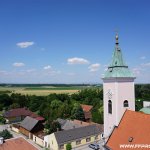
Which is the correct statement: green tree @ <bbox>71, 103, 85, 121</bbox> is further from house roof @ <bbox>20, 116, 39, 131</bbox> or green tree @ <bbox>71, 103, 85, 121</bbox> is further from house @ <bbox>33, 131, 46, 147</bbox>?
house @ <bbox>33, 131, 46, 147</bbox>

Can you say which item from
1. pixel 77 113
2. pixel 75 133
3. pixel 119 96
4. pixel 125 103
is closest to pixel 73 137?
pixel 75 133

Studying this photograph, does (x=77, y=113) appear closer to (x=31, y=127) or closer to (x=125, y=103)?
(x=31, y=127)

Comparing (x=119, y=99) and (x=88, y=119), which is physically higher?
(x=119, y=99)

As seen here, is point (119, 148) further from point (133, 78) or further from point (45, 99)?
point (45, 99)

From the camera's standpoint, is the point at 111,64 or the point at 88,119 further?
the point at 88,119

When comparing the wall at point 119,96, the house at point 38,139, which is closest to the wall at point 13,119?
the house at point 38,139

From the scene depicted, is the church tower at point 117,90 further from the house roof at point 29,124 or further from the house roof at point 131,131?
the house roof at point 29,124

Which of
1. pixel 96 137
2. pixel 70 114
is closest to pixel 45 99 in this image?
pixel 70 114
